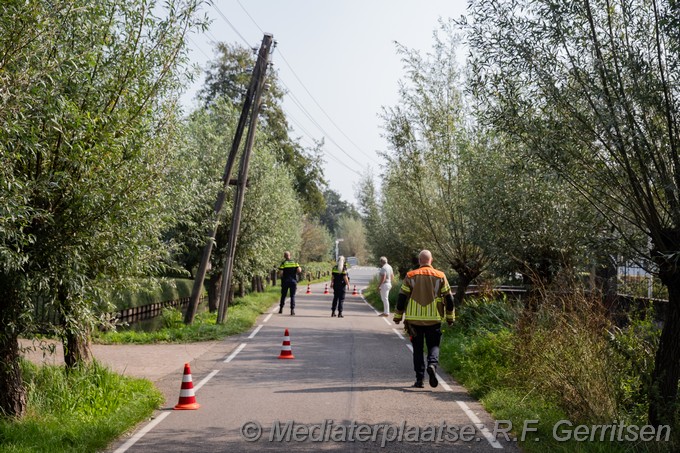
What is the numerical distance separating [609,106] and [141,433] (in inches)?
240

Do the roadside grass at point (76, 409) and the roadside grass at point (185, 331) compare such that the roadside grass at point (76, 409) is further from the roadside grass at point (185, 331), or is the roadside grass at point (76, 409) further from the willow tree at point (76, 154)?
the roadside grass at point (185, 331)

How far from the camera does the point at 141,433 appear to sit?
7.70 meters

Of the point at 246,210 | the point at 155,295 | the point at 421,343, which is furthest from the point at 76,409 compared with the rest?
the point at 246,210

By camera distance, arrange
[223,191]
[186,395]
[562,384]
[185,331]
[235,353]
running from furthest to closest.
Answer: [223,191] < [185,331] < [235,353] < [186,395] < [562,384]

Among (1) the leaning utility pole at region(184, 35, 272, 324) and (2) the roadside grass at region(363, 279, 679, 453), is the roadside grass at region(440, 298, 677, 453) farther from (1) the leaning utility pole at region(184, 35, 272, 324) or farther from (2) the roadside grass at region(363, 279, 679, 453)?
(1) the leaning utility pole at region(184, 35, 272, 324)

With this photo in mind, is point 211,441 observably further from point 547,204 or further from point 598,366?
point 547,204

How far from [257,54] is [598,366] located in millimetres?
14675

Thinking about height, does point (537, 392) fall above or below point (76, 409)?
above

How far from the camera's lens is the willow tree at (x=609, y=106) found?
678cm

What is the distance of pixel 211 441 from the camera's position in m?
7.27

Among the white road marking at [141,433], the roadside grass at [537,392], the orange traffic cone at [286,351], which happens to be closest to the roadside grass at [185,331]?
the orange traffic cone at [286,351]

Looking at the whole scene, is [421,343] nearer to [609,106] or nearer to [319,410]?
[319,410]

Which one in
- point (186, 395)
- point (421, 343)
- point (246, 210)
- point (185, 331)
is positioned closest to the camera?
point (186, 395)

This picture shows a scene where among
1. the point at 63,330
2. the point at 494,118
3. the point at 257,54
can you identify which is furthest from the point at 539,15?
the point at 257,54
